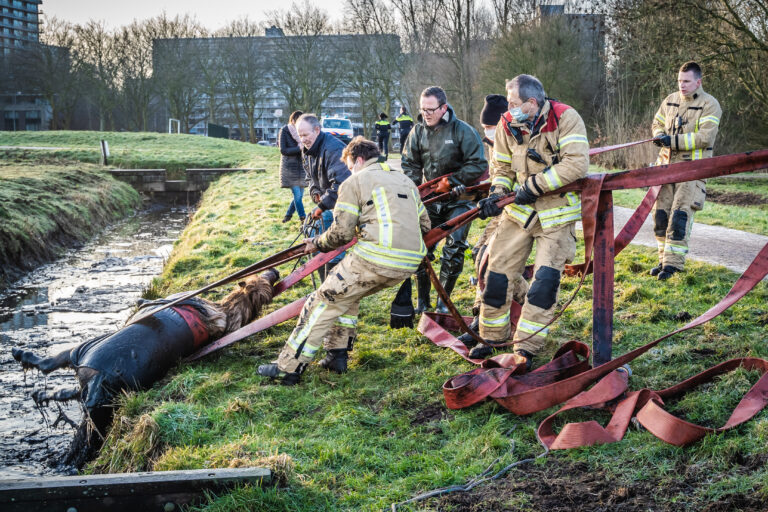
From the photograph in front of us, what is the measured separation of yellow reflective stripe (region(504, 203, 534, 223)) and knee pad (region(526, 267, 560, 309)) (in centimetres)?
40

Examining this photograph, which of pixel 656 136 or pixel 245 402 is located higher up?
pixel 656 136

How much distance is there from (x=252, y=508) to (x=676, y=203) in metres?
5.40

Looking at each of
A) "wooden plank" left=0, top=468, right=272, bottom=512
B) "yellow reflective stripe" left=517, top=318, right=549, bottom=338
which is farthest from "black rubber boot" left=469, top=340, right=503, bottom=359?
"wooden plank" left=0, top=468, right=272, bottom=512

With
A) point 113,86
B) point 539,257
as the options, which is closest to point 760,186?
point 539,257

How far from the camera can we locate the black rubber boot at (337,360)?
5.26m

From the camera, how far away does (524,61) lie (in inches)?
1118

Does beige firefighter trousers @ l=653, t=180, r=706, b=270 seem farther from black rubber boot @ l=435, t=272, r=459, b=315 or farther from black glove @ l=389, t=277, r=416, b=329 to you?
black glove @ l=389, t=277, r=416, b=329

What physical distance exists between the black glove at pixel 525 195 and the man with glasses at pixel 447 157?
1.46m

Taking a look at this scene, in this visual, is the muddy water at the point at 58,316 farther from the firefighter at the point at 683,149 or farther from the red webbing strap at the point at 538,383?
the firefighter at the point at 683,149

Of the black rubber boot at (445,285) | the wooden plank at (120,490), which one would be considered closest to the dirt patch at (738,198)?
the black rubber boot at (445,285)

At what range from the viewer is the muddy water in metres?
5.07

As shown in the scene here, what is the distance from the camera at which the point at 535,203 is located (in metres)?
4.69

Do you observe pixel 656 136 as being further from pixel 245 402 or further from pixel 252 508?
pixel 252 508

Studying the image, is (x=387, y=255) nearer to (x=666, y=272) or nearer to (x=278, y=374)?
(x=278, y=374)
